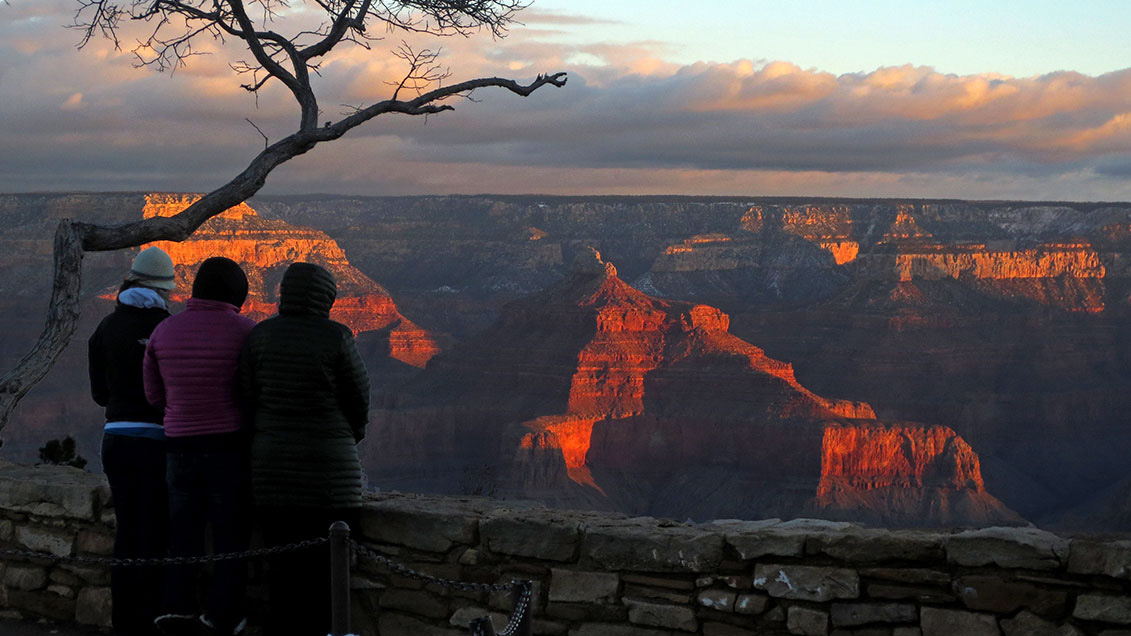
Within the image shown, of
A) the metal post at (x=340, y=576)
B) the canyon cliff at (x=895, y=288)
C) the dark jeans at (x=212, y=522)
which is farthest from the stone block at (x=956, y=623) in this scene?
the canyon cliff at (x=895, y=288)

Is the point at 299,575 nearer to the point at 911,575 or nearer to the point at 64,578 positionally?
the point at 64,578

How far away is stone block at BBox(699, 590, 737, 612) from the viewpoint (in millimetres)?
5746

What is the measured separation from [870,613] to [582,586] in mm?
1291

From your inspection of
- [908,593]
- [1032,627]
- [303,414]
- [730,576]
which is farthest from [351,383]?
[1032,627]

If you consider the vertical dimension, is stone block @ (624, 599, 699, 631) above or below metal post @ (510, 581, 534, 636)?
below

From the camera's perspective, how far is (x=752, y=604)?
571cm

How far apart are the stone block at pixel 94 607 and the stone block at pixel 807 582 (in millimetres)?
3504

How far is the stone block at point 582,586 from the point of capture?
5.93 metres

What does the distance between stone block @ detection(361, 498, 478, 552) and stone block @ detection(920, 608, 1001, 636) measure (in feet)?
6.86

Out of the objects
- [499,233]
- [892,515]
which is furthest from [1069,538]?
[499,233]

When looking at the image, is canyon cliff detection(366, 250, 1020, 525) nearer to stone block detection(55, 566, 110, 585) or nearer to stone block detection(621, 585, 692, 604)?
stone block detection(55, 566, 110, 585)

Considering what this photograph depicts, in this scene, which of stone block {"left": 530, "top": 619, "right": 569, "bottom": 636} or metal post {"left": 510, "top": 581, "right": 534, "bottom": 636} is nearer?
metal post {"left": 510, "top": 581, "right": 534, "bottom": 636}

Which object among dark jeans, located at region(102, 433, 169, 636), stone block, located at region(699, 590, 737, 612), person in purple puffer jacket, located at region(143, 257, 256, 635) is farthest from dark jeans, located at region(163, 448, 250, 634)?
stone block, located at region(699, 590, 737, 612)

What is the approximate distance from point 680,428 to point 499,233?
6086cm
